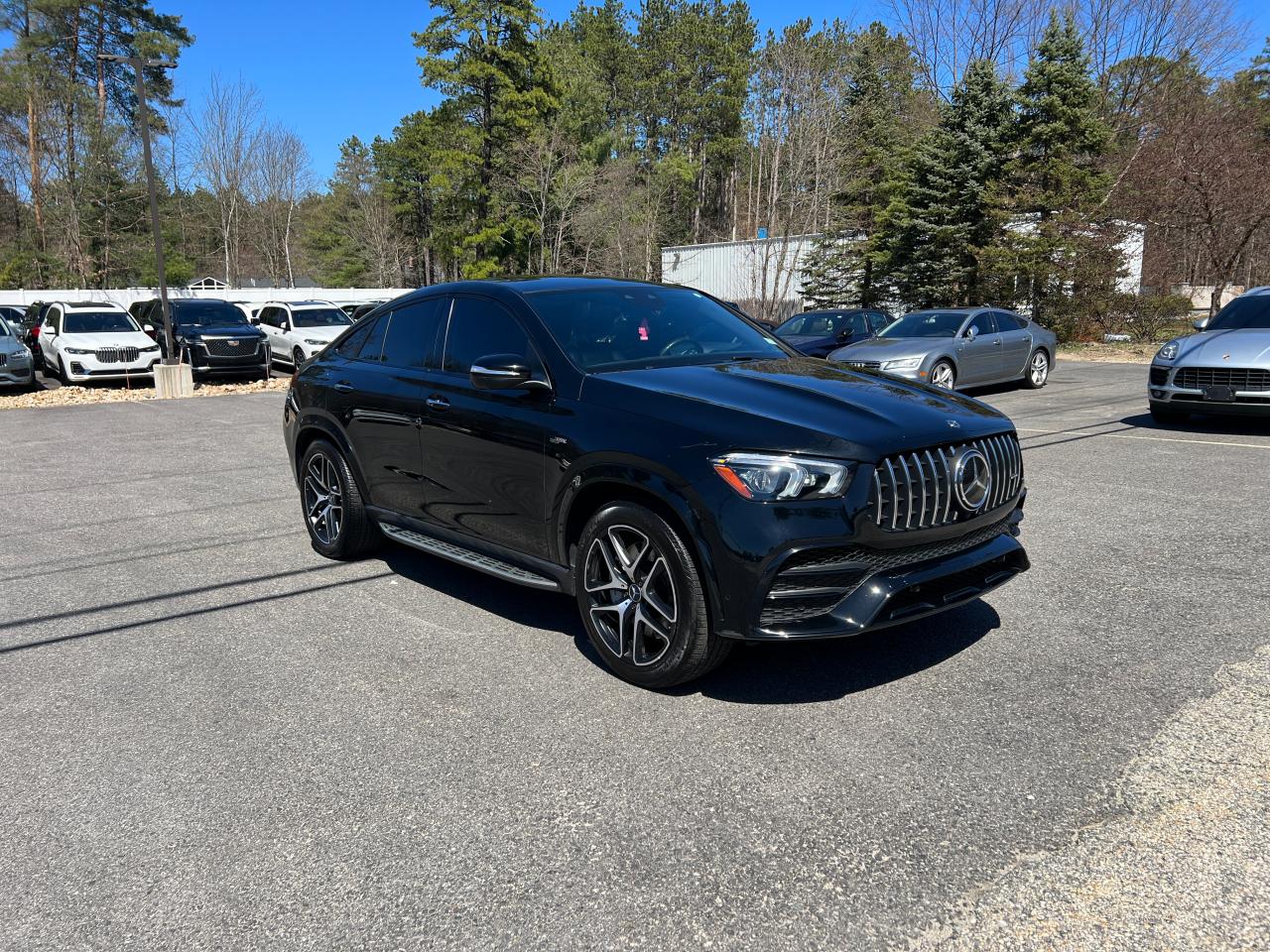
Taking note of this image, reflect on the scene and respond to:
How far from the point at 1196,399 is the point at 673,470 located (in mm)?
8790

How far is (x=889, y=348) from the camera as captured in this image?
538 inches

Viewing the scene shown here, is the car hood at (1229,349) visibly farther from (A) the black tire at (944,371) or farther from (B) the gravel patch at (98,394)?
(B) the gravel patch at (98,394)

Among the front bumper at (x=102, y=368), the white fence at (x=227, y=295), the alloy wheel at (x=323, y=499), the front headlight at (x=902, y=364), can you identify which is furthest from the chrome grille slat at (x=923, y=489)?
the white fence at (x=227, y=295)

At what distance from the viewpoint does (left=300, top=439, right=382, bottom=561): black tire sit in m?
5.57

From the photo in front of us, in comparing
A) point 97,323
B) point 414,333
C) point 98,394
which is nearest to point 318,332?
point 97,323

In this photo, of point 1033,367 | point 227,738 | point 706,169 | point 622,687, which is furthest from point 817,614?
point 706,169

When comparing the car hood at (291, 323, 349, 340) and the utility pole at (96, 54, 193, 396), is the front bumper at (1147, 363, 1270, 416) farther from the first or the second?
the utility pole at (96, 54, 193, 396)

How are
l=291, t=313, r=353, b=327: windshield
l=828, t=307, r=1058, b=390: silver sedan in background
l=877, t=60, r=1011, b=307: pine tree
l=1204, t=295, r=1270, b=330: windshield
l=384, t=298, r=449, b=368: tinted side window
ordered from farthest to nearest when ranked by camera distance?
1. l=877, t=60, r=1011, b=307: pine tree
2. l=291, t=313, r=353, b=327: windshield
3. l=828, t=307, r=1058, b=390: silver sedan in background
4. l=1204, t=295, r=1270, b=330: windshield
5. l=384, t=298, r=449, b=368: tinted side window

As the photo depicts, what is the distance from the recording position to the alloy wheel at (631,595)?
3.62 metres

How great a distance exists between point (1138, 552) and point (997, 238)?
24.8m

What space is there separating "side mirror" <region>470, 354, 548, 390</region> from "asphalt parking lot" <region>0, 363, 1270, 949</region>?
1304 millimetres

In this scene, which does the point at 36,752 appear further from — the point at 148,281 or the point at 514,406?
the point at 148,281

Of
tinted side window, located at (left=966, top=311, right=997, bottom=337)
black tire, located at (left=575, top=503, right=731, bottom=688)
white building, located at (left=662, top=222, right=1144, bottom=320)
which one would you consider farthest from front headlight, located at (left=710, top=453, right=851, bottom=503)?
white building, located at (left=662, top=222, right=1144, bottom=320)

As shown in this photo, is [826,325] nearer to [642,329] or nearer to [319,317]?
[319,317]
